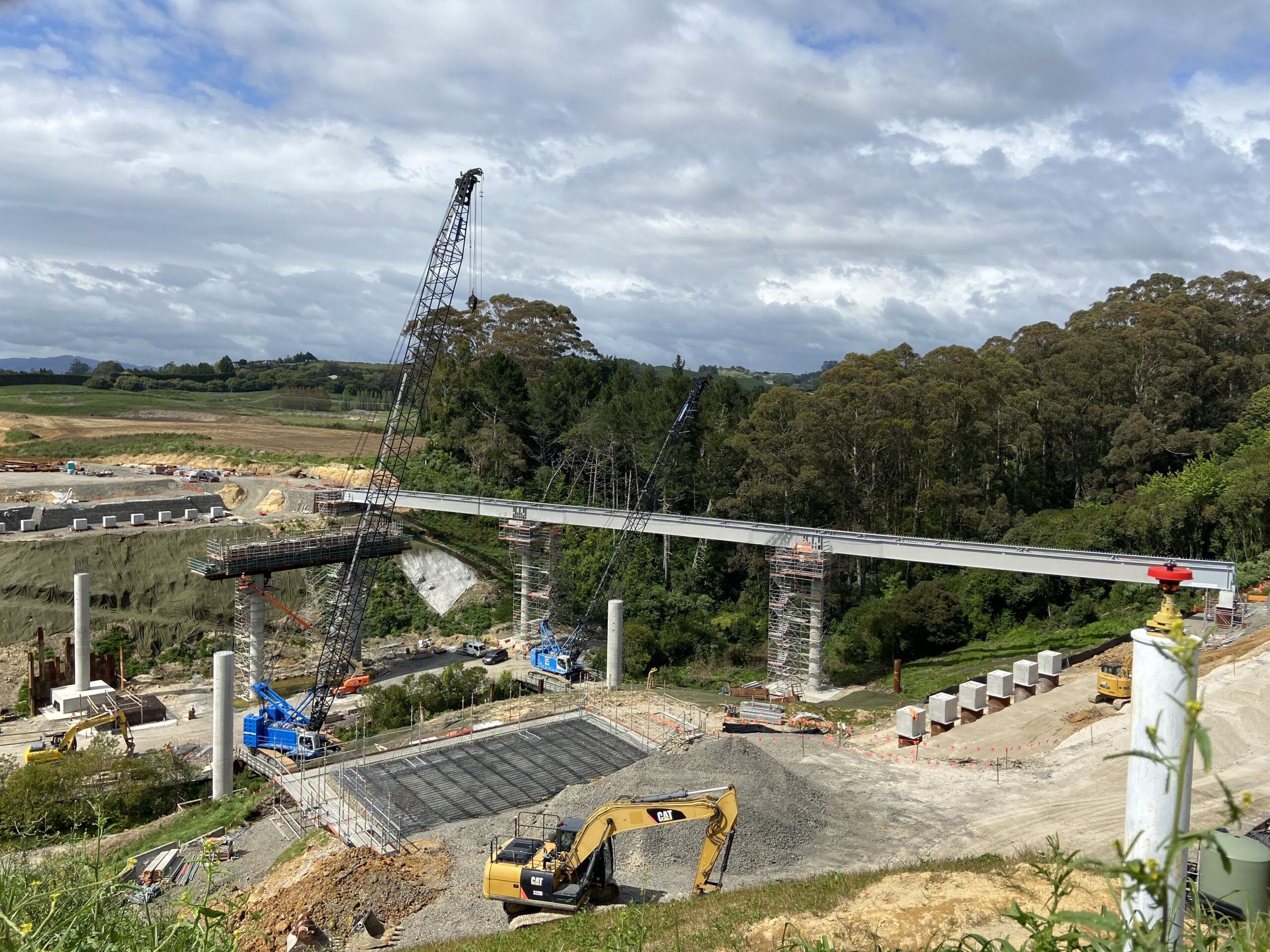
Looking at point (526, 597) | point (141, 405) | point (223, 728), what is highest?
point (141, 405)

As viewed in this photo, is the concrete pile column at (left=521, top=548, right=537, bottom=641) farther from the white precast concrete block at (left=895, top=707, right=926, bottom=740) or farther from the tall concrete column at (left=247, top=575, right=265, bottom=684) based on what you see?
the white precast concrete block at (left=895, top=707, right=926, bottom=740)

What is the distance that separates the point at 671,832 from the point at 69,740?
2672cm

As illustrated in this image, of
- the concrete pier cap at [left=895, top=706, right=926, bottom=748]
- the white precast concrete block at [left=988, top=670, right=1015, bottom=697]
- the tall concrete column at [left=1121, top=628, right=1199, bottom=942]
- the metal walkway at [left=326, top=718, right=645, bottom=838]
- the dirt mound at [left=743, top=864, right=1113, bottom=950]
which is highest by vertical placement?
the tall concrete column at [left=1121, top=628, right=1199, bottom=942]

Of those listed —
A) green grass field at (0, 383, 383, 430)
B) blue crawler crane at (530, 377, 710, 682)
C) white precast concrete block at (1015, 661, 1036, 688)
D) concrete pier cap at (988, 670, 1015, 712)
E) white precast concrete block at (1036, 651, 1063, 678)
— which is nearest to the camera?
concrete pier cap at (988, 670, 1015, 712)

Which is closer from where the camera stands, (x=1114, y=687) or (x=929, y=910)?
(x=929, y=910)

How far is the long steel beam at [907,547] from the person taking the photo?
3809 centimetres

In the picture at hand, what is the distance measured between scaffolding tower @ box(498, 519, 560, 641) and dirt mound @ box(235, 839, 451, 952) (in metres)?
30.4

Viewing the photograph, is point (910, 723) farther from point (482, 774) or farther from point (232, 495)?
point (232, 495)

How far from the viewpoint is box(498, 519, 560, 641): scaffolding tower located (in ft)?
176

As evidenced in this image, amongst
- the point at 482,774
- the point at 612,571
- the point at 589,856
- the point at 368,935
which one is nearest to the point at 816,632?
the point at 612,571

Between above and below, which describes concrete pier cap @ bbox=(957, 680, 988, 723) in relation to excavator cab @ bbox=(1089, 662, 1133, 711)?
below

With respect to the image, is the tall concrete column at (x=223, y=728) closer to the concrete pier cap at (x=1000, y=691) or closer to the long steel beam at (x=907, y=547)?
the long steel beam at (x=907, y=547)

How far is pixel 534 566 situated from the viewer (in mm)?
54469

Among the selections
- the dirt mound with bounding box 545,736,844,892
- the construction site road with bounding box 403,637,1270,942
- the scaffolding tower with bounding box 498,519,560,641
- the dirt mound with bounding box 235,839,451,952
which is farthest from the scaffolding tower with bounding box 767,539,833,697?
the dirt mound with bounding box 235,839,451,952
